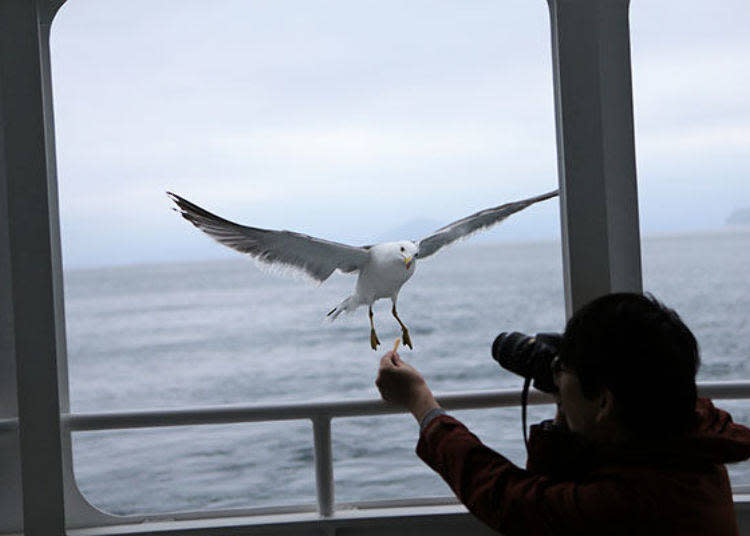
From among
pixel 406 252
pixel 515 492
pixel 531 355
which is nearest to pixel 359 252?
pixel 406 252

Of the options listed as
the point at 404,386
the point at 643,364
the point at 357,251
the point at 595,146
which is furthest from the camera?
the point at 357,251

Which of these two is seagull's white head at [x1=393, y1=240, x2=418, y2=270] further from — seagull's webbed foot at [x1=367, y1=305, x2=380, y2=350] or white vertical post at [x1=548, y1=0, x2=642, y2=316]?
white vertical post at [x1=548, y1=0, x2=642, y2=316]

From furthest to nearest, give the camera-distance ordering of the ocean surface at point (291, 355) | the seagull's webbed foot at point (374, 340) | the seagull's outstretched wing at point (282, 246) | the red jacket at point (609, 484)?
the ocean surface at point (291, 355) < the seagull's webbed foot at point (374, 340) < the seagull's outstretched wing at point (282, 246) < the red jacket at point (609, 484)

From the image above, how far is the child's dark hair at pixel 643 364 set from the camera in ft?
2.48

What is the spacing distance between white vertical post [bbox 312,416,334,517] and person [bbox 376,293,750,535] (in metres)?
0.71

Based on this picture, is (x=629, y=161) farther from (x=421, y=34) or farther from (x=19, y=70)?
(x=421, y=34)

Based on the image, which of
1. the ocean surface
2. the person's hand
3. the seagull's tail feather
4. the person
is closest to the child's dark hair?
the person

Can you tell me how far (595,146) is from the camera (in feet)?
4.68

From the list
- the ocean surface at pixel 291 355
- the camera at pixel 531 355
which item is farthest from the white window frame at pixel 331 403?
the ocean surface at pixel 291 355

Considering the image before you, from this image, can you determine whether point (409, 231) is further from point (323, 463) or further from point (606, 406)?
point (606, 406)

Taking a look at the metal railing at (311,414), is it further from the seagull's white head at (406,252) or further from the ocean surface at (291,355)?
the ocean surface at (291,355)

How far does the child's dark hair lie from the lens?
2.48 feet

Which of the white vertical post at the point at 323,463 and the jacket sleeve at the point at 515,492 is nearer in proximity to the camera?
the jacket sleeve at the point at 515,492

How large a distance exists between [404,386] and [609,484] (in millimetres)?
355
